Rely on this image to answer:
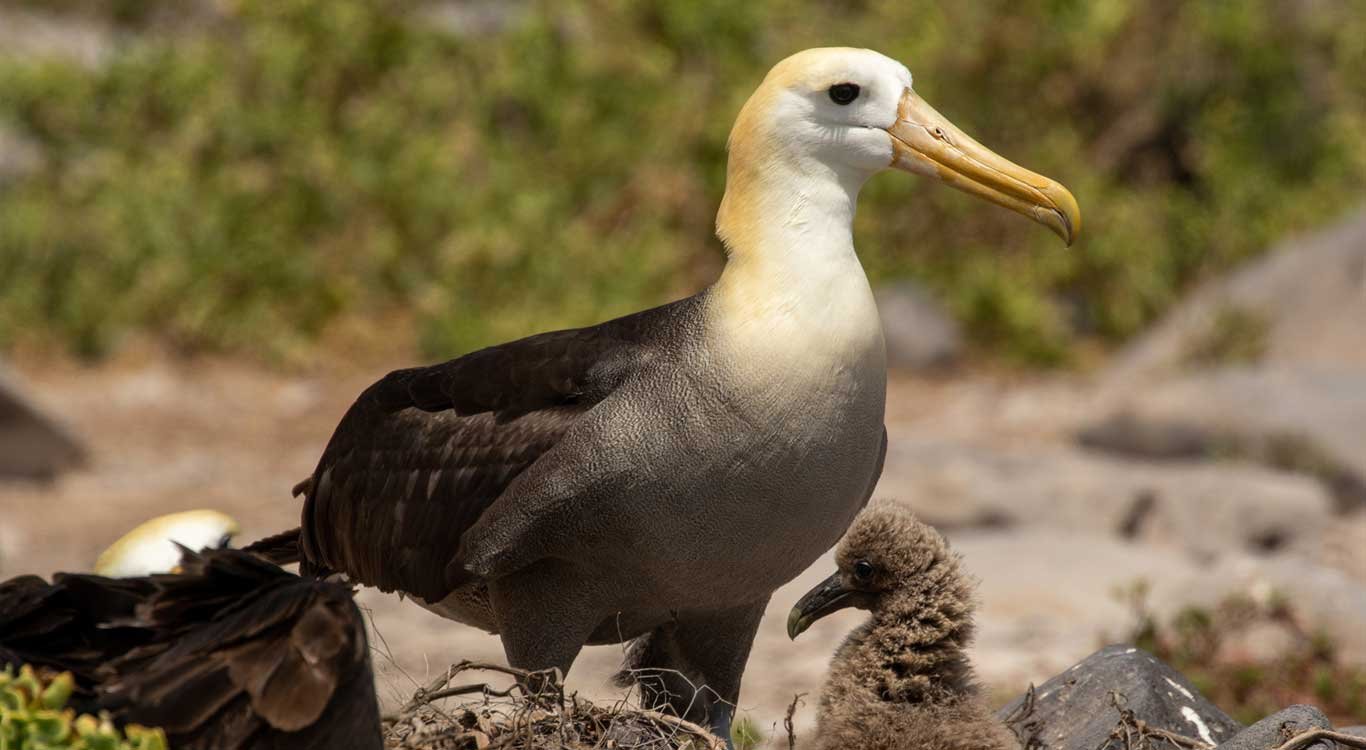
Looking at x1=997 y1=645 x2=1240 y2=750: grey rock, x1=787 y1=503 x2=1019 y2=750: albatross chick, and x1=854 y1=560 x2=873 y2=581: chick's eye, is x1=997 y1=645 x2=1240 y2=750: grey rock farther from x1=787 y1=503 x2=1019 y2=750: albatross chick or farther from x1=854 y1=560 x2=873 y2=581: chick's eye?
x1=854 y1=560 x2=873 y2=581: chick's eye

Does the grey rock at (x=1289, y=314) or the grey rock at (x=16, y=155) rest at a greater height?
the grey rock at (x=16, y=155)

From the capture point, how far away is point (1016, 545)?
34.9 feet

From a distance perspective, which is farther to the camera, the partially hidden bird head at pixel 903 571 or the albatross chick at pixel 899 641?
the partially hidden bird head at pixel 903 571

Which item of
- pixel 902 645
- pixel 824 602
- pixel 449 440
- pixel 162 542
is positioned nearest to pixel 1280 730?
pixel 902 645

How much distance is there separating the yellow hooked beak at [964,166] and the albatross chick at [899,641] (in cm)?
91

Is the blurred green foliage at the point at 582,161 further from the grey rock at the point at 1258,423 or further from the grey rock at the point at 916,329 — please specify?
the grey rock at the point at 1258,423

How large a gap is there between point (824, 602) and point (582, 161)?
33.9 feet

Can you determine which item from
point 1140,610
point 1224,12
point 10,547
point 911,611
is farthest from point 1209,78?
point 911,611

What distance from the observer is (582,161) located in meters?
15.5

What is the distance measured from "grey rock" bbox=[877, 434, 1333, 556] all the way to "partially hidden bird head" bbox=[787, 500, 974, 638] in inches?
216

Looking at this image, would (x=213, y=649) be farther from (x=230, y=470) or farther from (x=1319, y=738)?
(x=230, y=470)

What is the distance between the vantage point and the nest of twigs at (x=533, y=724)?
494 centimetres

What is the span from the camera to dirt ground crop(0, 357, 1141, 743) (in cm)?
921

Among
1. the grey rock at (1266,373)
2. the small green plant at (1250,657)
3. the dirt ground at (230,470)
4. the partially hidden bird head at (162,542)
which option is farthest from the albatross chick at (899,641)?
the grey rock at (1266,373)
